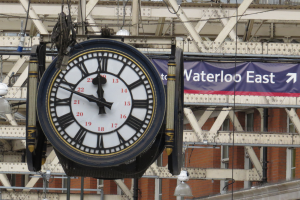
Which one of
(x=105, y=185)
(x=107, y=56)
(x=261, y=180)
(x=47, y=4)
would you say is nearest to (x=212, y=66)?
(x=47, y=4)

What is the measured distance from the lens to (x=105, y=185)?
118 ft

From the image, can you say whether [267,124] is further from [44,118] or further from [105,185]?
[44,118]

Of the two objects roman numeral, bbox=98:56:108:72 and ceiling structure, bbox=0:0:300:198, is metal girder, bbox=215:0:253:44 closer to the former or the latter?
ceiling structure, bbox=0:0:300:198

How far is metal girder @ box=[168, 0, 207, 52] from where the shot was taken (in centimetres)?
1761

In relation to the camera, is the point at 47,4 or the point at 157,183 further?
the point at 157,183

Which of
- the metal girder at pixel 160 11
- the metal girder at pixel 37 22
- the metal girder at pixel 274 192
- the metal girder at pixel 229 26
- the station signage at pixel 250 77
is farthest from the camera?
the metal girder at pixel 160 11

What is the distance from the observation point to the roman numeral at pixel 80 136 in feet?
13.6

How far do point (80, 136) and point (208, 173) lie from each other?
60.2 ft

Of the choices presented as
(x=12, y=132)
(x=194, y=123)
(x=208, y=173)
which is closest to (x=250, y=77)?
(x=194, y=123)

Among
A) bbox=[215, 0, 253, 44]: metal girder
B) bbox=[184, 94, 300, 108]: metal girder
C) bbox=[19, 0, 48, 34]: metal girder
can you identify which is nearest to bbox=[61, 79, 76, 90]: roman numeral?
bbox=[184, 94, 300, 108]: metal girder

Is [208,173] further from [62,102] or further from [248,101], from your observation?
[62,102]

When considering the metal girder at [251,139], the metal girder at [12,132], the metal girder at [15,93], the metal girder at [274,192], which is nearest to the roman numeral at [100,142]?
the metal girder at [274,192]

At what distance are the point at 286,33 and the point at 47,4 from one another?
7.31 meters

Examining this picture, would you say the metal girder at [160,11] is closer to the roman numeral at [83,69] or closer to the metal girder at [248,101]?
the metal girder at [248,101]
